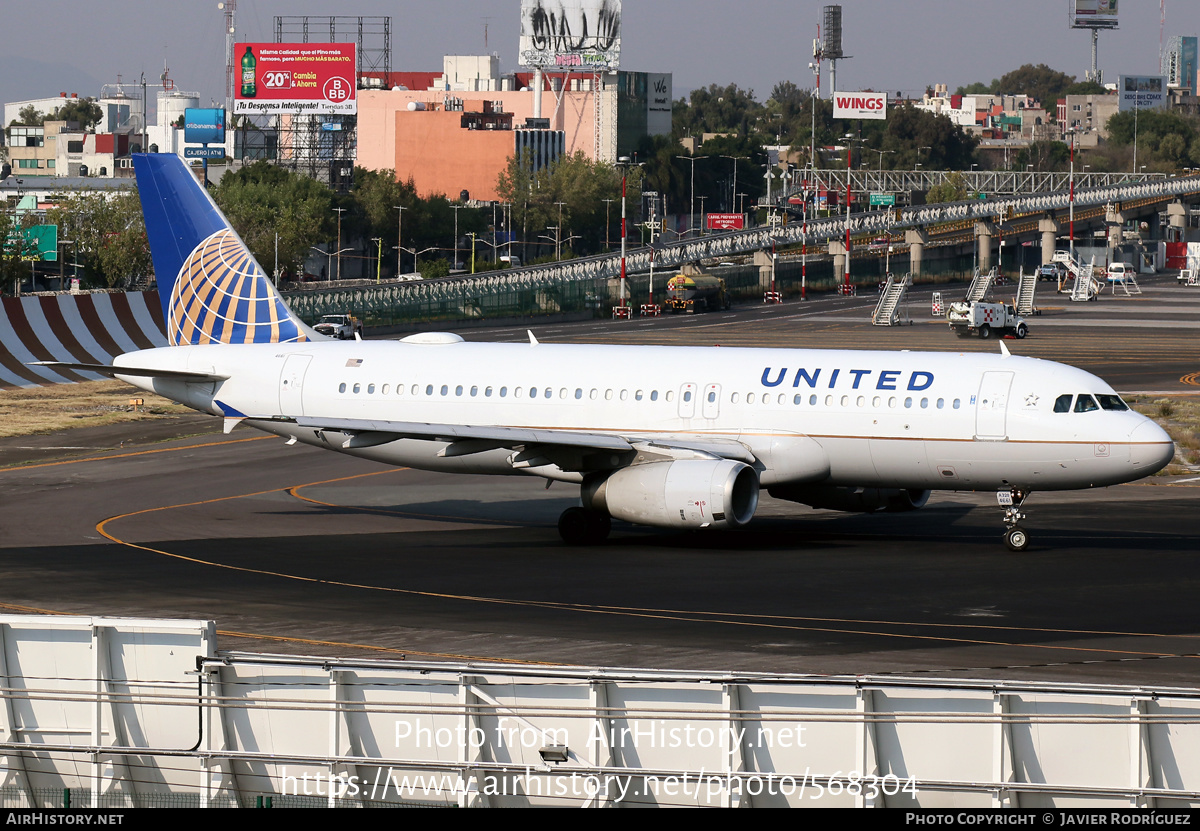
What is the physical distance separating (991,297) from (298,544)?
117 m

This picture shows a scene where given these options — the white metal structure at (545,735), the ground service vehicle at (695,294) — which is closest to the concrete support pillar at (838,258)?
the ground service vehicle at (695,294)

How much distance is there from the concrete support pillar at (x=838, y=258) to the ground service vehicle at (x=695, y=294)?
2774 centimetres

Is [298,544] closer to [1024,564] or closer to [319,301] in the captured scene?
[1024,564]

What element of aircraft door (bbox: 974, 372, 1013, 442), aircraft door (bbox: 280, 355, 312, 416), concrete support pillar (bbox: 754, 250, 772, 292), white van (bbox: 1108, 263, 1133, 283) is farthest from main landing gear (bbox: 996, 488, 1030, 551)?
white van (bbox: 1108, 263, 1133, 283)

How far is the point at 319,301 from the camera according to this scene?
11669 cm

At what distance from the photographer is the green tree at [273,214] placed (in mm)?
149750

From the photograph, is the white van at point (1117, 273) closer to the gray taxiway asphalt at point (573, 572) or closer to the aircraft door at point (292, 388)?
the gray taxiway asphalt at point (573, 572)

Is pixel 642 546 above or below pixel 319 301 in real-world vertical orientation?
below

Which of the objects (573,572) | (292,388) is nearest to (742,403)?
(573,572)

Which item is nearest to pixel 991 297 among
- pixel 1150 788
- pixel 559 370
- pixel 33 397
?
pixel 33 397

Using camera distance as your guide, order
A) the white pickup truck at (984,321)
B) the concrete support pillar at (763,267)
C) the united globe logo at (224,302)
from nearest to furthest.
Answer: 1. the united globe logo at (224,302)
2. the white pickup truck at (984,321)
3. the concrete support pillar at (763,267)

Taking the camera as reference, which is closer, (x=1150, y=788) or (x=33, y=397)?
(x=1150, y=788)

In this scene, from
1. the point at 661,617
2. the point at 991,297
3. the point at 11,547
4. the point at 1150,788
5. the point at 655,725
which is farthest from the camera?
the point at 991,297

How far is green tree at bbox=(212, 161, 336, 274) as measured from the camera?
150 meters
